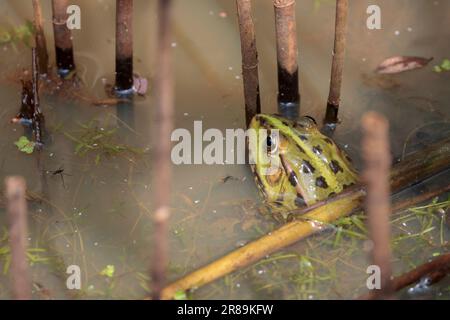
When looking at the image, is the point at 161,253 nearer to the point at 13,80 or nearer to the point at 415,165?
the point at 415,165

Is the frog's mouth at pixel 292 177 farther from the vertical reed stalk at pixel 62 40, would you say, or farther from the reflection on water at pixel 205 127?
the vertical reed stalk at pixel 62 40

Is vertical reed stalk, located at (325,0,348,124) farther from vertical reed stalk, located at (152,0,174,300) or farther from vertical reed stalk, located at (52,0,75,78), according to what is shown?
vertical reed stalk, located at (152,0,174,300)

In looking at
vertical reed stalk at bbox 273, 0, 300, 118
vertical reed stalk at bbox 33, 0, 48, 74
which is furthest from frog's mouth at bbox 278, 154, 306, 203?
vertical reed stalk at bbox 33, 0, 48, 74

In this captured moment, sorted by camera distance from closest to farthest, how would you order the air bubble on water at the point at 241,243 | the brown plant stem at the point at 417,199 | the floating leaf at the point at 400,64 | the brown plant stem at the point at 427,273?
1. the brown plant stem at the point at 427,273
2. the air bubble on water at the point at 241,243
3. the brown plant stem at the point at 417,199
4. the floating leaf at the point at 400,64

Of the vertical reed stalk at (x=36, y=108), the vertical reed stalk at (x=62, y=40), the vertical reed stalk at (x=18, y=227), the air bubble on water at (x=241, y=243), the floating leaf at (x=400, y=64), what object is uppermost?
the vertical reed stalk at (x=62, y=40)

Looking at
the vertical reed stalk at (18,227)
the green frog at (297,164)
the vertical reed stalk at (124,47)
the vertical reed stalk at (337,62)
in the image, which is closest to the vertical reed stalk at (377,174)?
the vertical reed stalk at (18,227)

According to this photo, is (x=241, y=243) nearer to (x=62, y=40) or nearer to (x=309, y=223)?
(x=309, y=223)

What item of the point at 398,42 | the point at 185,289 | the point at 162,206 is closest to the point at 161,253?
the point at 162,206
